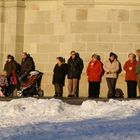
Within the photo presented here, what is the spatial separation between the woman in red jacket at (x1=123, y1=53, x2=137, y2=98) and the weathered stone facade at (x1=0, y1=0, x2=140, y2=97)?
3.19ft

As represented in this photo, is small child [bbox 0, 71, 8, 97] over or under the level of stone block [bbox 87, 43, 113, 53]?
under

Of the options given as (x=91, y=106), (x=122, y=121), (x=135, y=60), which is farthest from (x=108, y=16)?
(x=122, y=121)

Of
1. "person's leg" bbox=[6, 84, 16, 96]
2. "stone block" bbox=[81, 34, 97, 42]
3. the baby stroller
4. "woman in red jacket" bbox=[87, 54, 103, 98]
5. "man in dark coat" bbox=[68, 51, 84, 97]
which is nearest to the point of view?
"woman in red jacket" bbox=[87, 54, 103, 98]

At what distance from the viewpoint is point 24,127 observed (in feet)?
41.7

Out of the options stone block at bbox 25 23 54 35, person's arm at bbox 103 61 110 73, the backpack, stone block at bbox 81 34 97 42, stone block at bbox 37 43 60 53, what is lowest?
the backpack

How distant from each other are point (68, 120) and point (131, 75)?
755 centimetres

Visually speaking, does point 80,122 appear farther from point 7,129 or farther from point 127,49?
point 127,49

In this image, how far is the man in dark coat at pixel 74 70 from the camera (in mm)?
21953

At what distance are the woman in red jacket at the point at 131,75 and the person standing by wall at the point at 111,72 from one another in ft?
1.13

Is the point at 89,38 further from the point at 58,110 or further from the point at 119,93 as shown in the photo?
the point at 58,110

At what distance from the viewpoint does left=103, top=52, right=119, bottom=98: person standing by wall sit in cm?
2167

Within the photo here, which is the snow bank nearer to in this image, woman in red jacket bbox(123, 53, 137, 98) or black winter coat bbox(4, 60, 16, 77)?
woman in red jacket bbox(123, 53, 137, 98)

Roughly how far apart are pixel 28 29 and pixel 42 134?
43.8 ft

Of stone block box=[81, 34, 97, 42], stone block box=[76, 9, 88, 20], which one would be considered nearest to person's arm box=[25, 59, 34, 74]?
stone block box=[81, 34, 97, 42]
